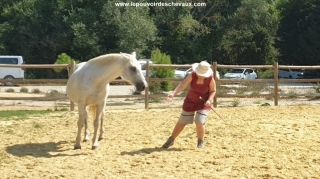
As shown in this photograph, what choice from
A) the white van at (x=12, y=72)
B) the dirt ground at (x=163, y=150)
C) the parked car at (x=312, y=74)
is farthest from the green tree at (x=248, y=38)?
the dirt ground at (x=163, y=150)

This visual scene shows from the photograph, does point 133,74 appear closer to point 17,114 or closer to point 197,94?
point 197,94

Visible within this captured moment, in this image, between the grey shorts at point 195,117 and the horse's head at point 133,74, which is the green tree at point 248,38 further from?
the horse's head at point 133,74

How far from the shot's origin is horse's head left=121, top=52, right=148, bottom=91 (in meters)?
7.39

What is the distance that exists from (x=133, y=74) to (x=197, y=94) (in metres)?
0.97

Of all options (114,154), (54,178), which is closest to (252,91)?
(114,154)

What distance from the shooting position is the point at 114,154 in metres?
7.05

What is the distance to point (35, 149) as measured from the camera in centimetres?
762

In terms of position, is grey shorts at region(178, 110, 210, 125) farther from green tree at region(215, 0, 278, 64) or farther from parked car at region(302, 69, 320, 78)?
green tree at region(215, 0, 278, 64)

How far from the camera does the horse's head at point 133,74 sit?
739cm

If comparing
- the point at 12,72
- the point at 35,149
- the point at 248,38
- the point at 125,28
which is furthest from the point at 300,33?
the point at 35,149

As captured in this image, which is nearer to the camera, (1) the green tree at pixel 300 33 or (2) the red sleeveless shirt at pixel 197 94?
(2) the red sleeveless shirt at pixel 197 94

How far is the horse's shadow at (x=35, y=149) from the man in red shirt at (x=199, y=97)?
166cm

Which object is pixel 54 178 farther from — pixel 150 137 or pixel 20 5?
pixel 20 5

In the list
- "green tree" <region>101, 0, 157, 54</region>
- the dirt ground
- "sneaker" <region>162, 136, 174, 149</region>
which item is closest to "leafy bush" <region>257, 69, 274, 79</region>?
"green tree" <region>101, 0, 157, 54</region>
